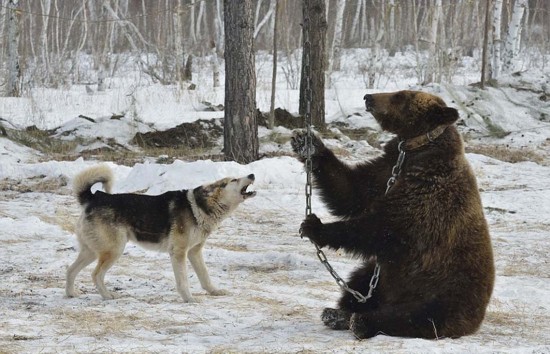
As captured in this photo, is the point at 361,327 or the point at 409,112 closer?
the point at 361,327

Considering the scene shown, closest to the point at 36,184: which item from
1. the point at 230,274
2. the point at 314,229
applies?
the point at 230,274

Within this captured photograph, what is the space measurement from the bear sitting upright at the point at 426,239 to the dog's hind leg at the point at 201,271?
202cm

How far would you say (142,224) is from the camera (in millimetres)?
6531

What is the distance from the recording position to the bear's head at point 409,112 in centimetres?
475

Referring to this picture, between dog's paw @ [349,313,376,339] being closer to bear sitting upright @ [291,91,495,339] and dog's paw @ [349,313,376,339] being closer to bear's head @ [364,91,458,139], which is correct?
bear sitting upright @ [291,91,495,339]

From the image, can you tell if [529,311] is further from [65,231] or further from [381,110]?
[65,231]

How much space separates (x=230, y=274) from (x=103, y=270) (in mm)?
1439

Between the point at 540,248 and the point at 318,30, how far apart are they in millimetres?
7314

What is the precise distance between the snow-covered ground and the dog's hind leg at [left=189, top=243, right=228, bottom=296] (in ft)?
0.30

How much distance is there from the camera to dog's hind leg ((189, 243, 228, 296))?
6.54m

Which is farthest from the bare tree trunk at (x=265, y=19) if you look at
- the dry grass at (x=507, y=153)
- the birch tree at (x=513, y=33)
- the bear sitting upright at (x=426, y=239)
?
the bear sitting upright at (x=426, y=239)

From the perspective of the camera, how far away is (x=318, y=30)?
47.5 ft

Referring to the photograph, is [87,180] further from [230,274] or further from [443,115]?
[443,115]

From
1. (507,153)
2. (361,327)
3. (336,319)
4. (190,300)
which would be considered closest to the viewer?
(361,327)
